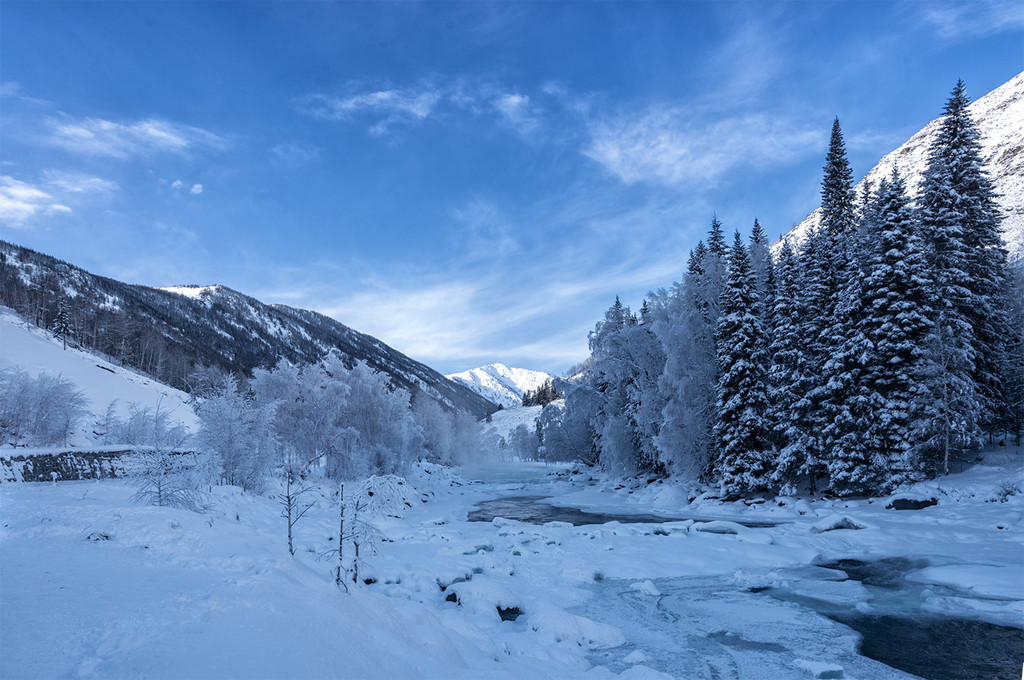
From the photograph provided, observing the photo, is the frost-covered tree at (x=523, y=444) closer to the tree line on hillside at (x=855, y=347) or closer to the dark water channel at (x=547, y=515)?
the dark water channel at (x=547, y=515)

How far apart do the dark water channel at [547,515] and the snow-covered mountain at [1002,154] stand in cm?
2634

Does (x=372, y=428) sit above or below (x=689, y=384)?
below

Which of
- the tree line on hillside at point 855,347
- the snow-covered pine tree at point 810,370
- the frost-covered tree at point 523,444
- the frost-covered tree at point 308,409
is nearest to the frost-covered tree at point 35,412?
the frost-covered tree at point 308,409

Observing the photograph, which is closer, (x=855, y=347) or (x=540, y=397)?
(x=855, y=347)

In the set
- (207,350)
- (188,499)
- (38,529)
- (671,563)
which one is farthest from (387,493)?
(207,350)

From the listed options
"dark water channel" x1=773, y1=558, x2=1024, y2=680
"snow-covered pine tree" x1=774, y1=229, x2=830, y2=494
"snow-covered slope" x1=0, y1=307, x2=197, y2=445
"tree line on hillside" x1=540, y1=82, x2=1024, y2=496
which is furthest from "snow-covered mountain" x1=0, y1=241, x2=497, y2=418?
"dark water channel" x1=773, y1=558, x2=1024, y2=680

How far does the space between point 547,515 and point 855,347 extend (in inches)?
721

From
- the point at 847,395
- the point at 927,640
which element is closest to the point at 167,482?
the point at 927,640

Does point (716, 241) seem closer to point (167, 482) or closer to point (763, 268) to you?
point (763, 268)

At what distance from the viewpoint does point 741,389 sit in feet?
93.0

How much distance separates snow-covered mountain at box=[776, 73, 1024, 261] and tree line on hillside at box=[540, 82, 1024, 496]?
625cm

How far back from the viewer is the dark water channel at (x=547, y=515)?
2569cm

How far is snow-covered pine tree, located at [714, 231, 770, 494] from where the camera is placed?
27812 millimetres

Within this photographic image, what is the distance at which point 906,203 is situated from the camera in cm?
2536
